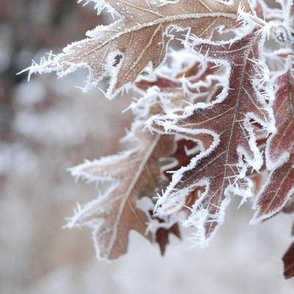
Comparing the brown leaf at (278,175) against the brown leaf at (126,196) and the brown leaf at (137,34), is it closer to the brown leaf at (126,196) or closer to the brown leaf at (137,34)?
the brown leaf at (137,34)

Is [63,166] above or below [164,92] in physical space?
below

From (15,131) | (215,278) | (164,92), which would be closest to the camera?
(164,92)

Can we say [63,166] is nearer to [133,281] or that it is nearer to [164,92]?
[133,281]

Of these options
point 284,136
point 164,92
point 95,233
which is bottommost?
point 95,233

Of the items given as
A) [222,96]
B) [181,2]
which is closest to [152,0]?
[181,2]

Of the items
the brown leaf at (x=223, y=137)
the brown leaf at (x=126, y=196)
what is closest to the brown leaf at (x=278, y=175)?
the brown leaf at (x=223, y=137)

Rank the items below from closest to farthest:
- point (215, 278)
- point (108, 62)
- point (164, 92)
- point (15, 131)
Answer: point (108, 62)
point (164, 92)
point (15, 131)
point (215, 278)

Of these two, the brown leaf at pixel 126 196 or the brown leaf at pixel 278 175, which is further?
the brown leaf at pixel 126 196

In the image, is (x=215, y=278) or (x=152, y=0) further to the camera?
(x=215, y=278)
